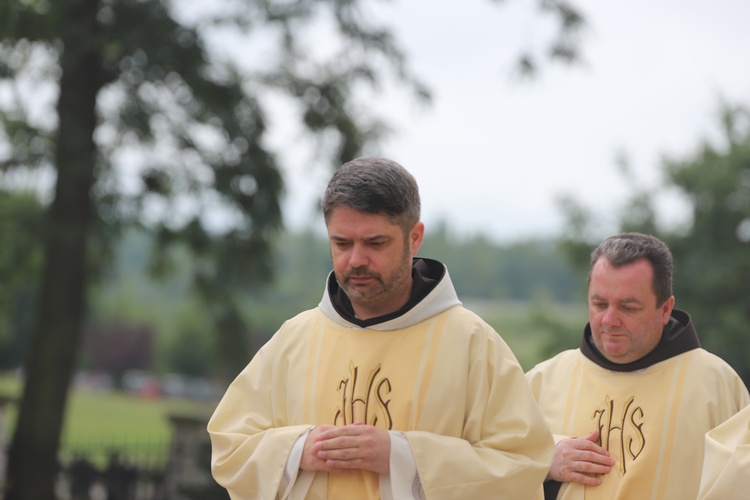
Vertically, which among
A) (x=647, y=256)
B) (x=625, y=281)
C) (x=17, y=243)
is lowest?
(x=625, y=281)

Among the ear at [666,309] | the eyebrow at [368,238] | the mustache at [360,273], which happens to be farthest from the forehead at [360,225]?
the ear at [666,309]

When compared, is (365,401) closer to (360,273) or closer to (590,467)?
(360,273)

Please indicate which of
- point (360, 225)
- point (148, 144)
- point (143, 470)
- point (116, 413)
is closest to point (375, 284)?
point (360, 225)

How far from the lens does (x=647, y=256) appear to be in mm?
4211

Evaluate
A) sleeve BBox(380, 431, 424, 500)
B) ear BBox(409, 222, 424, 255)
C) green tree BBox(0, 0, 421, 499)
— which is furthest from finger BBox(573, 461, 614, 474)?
green tree BBox(0, 0, 421, 499)

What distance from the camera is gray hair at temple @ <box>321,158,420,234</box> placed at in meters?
3.48

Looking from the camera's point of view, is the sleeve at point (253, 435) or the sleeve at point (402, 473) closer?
the sleeve at point (402, 473)

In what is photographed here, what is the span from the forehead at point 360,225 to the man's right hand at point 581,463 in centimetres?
123

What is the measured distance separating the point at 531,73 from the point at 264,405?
9.20 metres

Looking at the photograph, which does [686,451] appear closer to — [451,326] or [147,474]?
[451,326]

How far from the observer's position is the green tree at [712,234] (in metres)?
16.2

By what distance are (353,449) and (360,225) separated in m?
0.70

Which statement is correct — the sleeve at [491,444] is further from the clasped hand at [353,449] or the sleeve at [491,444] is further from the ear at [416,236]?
the ear at [416,236]

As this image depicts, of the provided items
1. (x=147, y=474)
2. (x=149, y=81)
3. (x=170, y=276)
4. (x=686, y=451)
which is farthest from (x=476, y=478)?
(x=147, y=474)
